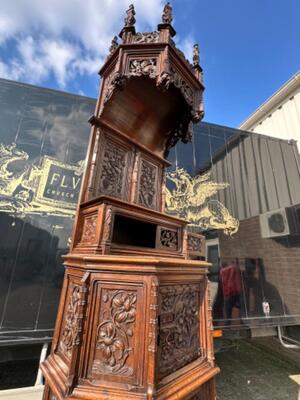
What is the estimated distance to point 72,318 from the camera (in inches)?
40.5

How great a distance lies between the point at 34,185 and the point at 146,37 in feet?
6.75

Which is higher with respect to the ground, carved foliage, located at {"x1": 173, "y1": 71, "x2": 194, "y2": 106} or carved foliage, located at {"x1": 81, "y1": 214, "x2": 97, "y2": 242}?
carved foliage, located at {"x1": 173, "y1": 71, "x2": 194, "y2": 106}

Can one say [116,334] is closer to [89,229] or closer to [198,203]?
[89,229]

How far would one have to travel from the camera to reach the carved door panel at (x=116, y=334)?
2.77ft

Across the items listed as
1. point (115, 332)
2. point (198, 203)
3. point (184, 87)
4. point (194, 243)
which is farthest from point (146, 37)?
point (198, 203)

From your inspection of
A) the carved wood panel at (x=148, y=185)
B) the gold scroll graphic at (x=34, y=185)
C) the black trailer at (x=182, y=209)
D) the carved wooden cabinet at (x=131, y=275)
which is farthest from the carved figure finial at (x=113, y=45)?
the gold scroll graphic at (x=34, y=185)

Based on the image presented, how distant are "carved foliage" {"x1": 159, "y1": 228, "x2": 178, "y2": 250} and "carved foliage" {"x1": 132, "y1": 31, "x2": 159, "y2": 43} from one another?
1.57 m

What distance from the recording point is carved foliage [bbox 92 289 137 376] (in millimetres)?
859

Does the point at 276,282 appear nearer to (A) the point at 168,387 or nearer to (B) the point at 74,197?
(A) the point at 168,387

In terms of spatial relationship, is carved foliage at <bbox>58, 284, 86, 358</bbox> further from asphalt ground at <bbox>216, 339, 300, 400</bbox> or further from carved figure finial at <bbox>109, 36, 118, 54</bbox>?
asphalt ground at <bbox>216, 339, 300, 400</bbox>

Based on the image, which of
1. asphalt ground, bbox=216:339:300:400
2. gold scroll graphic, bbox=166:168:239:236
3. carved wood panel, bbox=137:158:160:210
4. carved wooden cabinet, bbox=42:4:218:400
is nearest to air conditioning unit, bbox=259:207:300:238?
gold scroll graphic, bbox=166:168:239:236

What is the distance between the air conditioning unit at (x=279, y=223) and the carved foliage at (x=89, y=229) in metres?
3.16

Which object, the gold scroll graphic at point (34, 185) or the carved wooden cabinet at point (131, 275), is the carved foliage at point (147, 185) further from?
the gold scroll graphic at point (34, 185)

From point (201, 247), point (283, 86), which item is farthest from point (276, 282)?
point (283, 86)
